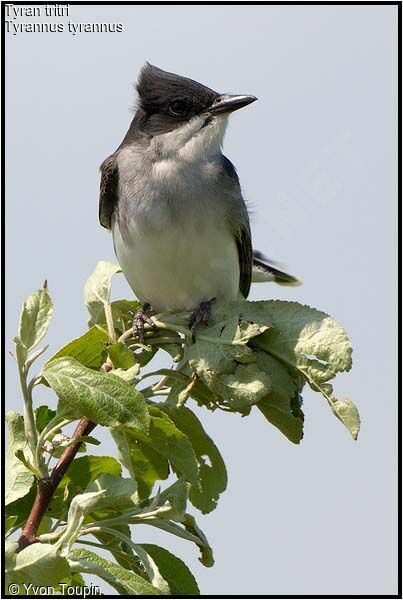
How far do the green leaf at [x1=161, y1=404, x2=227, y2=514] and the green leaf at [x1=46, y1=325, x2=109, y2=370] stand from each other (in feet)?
1.52

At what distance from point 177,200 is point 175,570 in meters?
2.59

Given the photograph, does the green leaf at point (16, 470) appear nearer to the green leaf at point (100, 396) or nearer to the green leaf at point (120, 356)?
the green leaf at point (100, 396)

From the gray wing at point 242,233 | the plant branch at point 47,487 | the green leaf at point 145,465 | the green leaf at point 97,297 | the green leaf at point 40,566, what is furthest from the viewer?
the gray wing at point 242,233

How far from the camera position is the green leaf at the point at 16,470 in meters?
3.48

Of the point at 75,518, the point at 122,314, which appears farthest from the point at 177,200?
the point at 75,518

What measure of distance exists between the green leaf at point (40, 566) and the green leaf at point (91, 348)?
3.29ft

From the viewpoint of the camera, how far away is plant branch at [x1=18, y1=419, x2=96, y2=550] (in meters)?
3.22

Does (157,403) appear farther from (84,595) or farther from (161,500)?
(84,595)

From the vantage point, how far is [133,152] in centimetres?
603

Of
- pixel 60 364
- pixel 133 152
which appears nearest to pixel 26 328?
pixel 60 364

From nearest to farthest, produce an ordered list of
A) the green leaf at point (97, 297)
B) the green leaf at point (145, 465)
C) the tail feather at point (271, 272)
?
the green leaf at point (145, 465), the green leaf at point (97, 297), the tail feather at point (271, 272)

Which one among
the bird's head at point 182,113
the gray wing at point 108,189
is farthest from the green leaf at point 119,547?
the bird's head at point 182,113

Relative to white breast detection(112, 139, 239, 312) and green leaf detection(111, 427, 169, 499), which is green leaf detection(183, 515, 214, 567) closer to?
green leaf detection(111, 427, 169, 499)

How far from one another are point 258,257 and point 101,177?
1.77 metres
